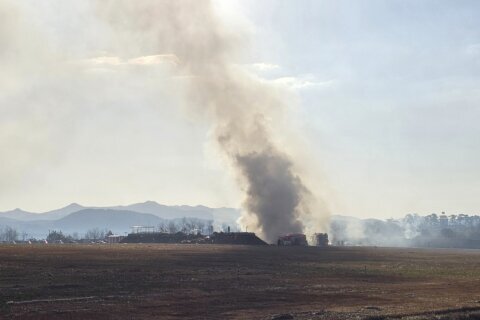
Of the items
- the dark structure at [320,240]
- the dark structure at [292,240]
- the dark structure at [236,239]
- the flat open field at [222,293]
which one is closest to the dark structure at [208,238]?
the dark structure at [236,239]

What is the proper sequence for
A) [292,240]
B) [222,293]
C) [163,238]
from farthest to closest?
[163,238], [292,240], [222,293]

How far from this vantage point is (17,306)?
116ft

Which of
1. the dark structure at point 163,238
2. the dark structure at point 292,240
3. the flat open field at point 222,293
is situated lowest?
the flat open field at point 222,293

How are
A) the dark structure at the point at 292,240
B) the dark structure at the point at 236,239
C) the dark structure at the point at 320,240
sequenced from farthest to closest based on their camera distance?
the dark structure at the point at 320,240 < the dark structure at the point at 292,240 < the dark structure at the point at 236,239

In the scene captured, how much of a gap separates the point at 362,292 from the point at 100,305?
19.8 meters

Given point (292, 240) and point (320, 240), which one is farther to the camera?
point (320, 240)

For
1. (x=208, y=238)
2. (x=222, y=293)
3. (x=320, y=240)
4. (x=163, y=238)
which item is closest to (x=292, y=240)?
(x=320, y=240)

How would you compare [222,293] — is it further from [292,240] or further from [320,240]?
[320,240]

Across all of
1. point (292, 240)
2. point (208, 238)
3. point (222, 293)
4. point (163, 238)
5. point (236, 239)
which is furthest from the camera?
point (163, 238)

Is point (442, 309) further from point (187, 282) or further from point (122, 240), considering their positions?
point (122, 240)

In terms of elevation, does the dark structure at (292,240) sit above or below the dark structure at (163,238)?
below

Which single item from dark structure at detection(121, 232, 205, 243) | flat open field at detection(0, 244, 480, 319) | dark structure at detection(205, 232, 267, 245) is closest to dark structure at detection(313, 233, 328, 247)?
dark structure at detection(205, 232, 267, 245)

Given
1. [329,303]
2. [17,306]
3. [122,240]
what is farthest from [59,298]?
[122,240]

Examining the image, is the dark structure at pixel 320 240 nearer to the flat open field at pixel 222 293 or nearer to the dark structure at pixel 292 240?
the dark structure at pixel 292 240
